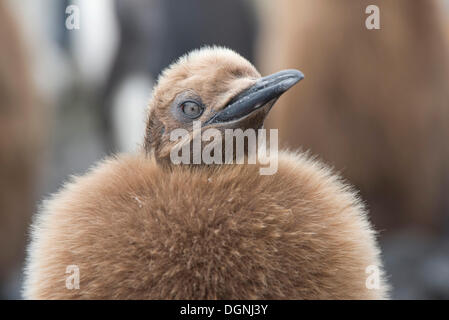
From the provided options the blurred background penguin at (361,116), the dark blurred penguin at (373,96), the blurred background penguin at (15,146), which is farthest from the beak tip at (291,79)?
the blurred background penguin at (15,146)

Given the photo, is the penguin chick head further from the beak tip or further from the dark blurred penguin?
the dark blurred penguin

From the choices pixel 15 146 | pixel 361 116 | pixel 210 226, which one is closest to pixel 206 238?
pixel 210 226

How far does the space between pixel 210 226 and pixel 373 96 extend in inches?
36.0

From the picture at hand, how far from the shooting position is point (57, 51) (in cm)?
326

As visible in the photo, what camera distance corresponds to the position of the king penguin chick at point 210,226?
51 cm

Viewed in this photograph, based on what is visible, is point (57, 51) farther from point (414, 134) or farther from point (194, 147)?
point (194, 147)

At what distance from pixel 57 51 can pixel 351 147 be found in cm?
229

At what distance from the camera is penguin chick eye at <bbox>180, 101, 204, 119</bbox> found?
605mm

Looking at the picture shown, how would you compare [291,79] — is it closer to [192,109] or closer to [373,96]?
[192,109]

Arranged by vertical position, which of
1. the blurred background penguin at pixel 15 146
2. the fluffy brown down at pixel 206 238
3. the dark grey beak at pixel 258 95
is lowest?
the fluffy brown down at pixel 206 238

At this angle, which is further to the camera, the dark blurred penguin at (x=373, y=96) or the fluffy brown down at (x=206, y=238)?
the dark blurred penguin at (x=373, y=96)

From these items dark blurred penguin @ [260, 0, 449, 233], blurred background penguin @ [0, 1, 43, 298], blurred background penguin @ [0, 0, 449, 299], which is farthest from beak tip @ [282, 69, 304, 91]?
blurred background penguin @ [0, 1, 43, 298]

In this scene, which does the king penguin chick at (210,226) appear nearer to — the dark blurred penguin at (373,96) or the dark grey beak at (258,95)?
the dark grey beak at (258,95)

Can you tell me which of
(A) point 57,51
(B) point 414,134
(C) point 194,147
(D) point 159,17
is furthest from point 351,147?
(A) point 57,51
